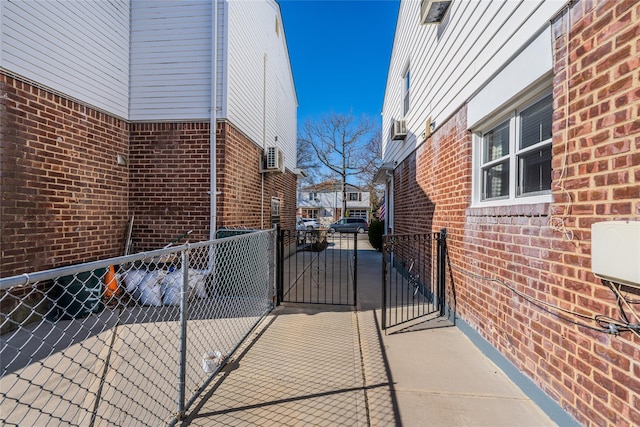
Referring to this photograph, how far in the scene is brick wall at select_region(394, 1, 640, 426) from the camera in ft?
5.52

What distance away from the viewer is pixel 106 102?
5191mm

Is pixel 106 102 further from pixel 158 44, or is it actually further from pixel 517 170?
pixel 517 170

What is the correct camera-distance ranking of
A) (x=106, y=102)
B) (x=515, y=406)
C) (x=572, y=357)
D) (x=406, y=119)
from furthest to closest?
(x=406, y=119) → (x=106, y=102) → (x=515, y=406) → (x=572, y=357)

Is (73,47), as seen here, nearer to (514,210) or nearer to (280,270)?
(280,270)

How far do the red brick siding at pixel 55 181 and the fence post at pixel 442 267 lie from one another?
5.33 metres

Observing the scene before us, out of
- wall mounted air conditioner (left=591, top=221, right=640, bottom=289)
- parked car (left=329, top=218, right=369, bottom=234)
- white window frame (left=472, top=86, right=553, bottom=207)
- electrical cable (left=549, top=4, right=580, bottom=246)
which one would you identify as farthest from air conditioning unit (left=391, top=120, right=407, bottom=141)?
parked car (left=329, top=218, right=369, bottom=234)

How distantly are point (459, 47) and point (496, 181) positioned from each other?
6.01ft

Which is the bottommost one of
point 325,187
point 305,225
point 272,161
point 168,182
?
point 305,225

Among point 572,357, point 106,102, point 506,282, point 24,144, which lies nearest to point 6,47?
point 24,144

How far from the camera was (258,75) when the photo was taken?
25.2 feet

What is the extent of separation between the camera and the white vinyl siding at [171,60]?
18.2 feet

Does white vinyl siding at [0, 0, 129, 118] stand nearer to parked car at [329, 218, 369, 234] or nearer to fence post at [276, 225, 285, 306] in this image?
fence post at [276, 225, 285, 306]

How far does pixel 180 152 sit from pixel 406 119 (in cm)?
491

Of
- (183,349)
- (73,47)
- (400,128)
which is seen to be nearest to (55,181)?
(73,47)
